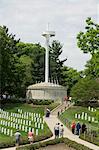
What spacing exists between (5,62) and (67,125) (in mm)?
31798

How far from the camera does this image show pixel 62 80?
10412 centimetres

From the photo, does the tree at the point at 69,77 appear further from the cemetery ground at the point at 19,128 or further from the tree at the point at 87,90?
the cemetery ground at the point at 19,128

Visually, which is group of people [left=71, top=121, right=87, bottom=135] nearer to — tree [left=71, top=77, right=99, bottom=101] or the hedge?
the hedge

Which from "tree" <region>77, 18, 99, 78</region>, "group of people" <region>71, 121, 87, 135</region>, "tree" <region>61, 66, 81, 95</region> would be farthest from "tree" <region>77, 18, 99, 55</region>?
"tree" <region>61, 66, 81, 95</region>

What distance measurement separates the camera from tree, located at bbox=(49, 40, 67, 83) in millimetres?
105062

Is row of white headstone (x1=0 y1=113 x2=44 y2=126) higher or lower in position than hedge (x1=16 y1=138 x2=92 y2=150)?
higher

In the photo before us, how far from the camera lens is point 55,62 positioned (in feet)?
353

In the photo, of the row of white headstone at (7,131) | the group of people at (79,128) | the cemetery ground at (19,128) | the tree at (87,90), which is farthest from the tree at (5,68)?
the group of people at (79,128)

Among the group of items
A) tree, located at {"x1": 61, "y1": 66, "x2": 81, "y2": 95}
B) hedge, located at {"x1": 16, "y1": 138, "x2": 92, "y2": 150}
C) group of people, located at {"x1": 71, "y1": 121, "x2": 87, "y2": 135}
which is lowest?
hedge, located at {"x1": 16, "y1": 138, "x2": 92, "y2": 150}

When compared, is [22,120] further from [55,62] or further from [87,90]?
[55,62]

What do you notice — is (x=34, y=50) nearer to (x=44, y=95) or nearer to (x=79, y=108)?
(x=44, y=95)

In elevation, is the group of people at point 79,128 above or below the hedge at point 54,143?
above

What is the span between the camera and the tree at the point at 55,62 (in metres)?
105

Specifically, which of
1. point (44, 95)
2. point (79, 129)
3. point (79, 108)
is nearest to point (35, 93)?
point (44, 95)
